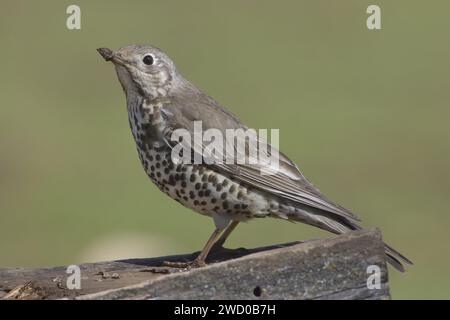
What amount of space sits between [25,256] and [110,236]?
1361mm

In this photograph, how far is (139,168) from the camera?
2528cm

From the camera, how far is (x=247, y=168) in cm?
970

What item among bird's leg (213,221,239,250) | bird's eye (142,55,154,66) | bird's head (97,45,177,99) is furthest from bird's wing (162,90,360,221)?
bird's leg (213,221,239,250)

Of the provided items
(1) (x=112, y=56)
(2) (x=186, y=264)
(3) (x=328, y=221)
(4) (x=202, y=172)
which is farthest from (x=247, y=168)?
(1) (x=112, y=56)

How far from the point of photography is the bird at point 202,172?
31.3 feet

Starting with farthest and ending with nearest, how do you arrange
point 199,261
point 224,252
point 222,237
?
point 222,237 → point 224,252 → point 199,261

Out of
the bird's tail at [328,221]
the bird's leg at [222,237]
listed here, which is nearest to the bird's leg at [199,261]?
the bird's leg at [222,237]

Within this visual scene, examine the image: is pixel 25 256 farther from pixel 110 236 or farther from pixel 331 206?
pixel 331 206

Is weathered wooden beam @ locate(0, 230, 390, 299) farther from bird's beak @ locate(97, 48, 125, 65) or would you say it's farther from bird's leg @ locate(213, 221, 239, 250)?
bird's beak @ locate(97, 48, 125, 65)

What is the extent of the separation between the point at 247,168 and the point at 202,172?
354 mm

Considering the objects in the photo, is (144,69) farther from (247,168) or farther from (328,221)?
(328,221)

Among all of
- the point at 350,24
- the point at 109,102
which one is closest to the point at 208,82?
the point at 109,102

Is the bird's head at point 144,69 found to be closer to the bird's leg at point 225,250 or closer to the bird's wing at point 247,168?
the bird's wing at point 247,168

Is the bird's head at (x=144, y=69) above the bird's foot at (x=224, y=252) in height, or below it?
above
